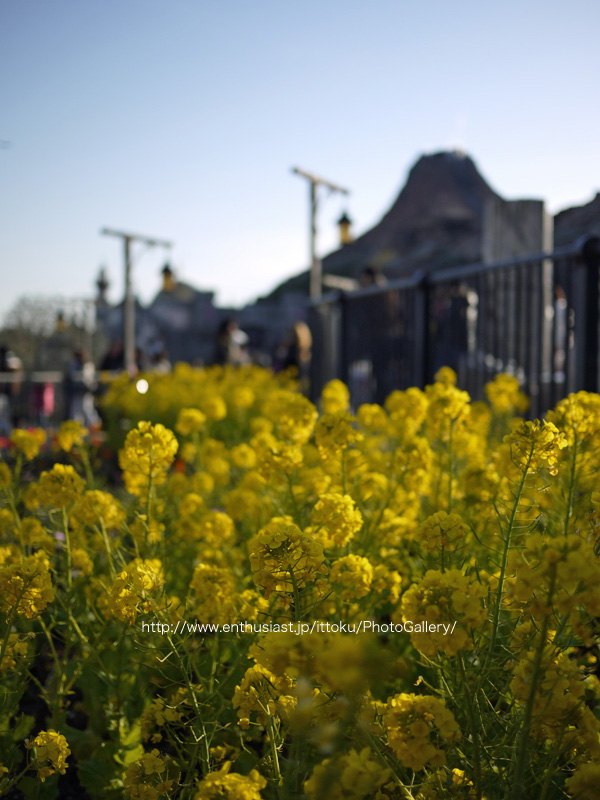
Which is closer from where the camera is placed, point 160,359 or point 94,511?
point 94,511

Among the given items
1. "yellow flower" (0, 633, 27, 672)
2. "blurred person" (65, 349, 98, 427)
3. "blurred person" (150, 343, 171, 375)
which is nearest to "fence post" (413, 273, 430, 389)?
"yellow flower" (0, 633, 27, 672)

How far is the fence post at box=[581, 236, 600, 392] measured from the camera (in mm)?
4422

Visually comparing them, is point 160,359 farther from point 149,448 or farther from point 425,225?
point 425,225

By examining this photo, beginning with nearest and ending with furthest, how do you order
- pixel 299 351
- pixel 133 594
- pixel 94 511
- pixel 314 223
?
pixel 133 594, pixel 94 511, pixel 299 351, pixel 314 223

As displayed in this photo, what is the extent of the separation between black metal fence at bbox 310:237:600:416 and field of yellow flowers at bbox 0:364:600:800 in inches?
78.4

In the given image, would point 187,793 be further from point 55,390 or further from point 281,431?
point 55,390

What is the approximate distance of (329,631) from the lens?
125 cm

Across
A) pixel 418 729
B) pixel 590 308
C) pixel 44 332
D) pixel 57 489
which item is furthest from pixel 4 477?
pixel 44 332

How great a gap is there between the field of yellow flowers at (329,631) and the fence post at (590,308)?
1724 millimetres

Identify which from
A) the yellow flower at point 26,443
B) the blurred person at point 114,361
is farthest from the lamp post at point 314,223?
the yellow flower at point 26,443

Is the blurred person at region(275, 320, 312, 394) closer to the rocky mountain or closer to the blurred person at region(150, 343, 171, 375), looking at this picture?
the blurred person at region(150, 343, 171, 375)

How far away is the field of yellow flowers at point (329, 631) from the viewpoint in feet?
3.47

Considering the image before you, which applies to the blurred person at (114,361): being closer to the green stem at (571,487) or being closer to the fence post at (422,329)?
the fence post at (422,329)

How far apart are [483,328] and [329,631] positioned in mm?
5026
